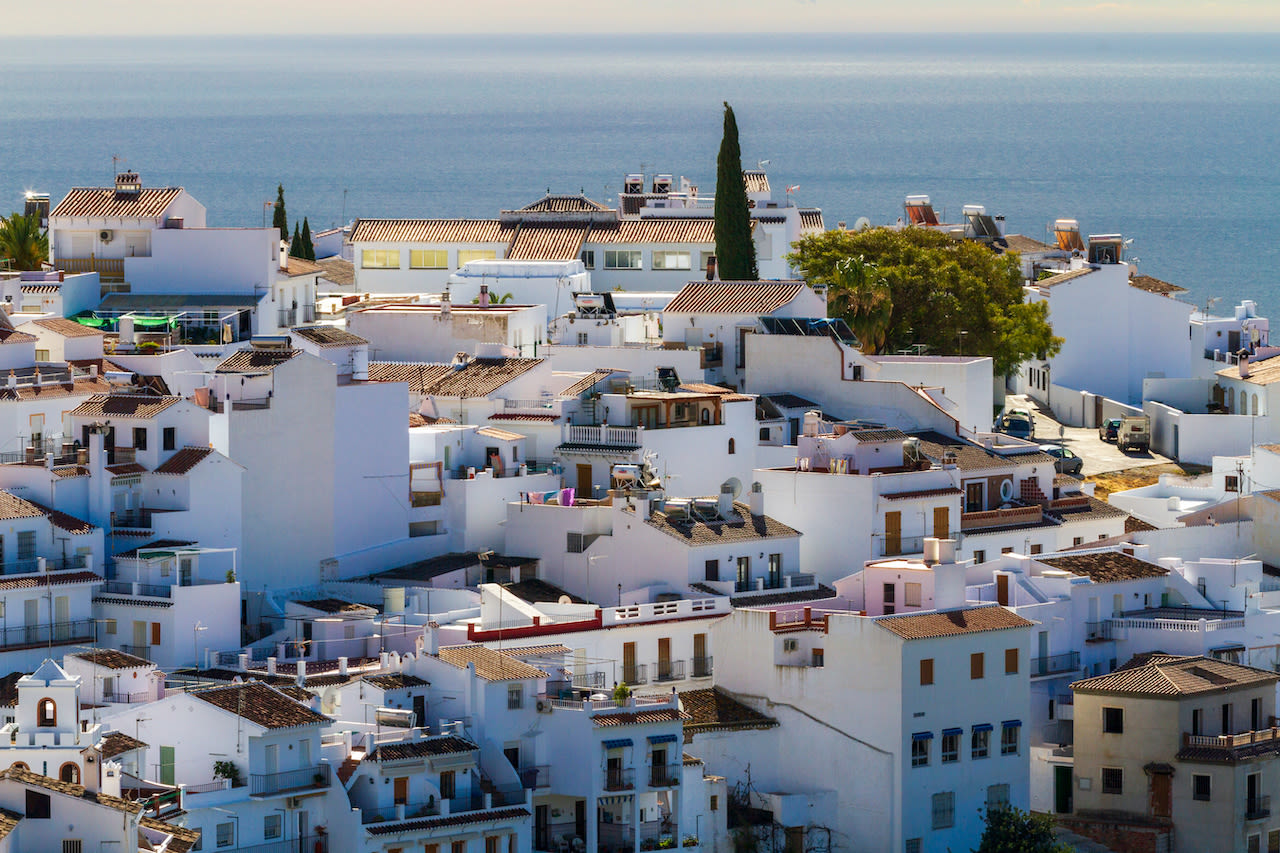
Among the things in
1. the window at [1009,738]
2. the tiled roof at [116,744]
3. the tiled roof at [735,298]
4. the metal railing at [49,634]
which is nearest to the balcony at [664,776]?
the window at [1009,738]

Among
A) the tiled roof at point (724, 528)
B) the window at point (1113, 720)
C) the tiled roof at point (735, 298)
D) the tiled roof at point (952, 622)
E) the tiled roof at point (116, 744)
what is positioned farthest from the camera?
the tiled roof at point (735, 298)

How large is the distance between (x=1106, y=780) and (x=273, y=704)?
17528mm

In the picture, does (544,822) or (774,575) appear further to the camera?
(774,575)

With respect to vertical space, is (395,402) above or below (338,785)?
above

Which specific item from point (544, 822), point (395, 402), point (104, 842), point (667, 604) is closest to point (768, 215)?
point (395, 402)

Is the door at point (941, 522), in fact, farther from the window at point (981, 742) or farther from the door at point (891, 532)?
the window at point (981, 742)

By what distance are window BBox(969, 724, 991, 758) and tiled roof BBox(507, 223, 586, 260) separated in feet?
122

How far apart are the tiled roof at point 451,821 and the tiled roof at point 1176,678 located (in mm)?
13781

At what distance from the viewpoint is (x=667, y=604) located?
58469 mm

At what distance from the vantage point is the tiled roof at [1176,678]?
58000mm

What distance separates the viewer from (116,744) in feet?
160

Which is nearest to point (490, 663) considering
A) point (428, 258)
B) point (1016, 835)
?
point (1016, 835)

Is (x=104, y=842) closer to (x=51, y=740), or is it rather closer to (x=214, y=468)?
(x=51, y=740)

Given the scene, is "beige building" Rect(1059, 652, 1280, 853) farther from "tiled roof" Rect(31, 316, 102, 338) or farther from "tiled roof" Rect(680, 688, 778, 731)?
"tiled roof" Rect(31, 316, 102, 338)
